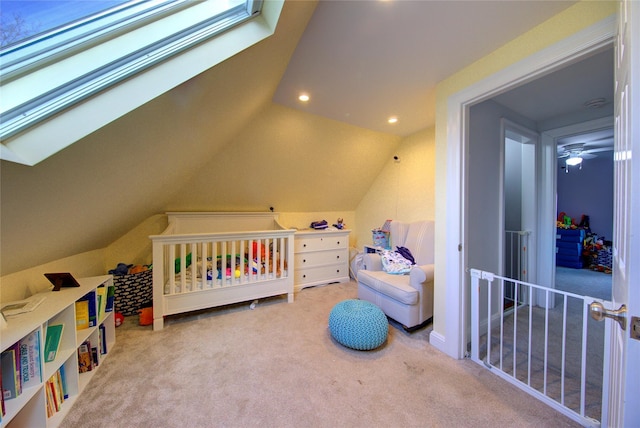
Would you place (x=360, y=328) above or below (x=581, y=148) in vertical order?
below

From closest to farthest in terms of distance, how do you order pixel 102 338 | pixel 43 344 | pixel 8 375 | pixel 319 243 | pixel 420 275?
pixel 8 375
pixel 43 344
pixel 102 338
pixel 420 275
pixel 319 243

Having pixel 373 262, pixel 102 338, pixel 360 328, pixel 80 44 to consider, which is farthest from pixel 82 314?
pixel 373 262

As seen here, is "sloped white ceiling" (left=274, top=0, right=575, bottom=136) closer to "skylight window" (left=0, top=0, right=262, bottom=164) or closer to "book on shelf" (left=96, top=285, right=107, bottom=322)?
"skylight window" (left=0, top=0, right=262, bottom=164)

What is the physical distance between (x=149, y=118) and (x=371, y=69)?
5.02ft

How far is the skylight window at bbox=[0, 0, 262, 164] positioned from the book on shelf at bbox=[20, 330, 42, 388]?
100 centimetres

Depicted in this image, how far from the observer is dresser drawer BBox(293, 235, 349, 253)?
3.21 metres

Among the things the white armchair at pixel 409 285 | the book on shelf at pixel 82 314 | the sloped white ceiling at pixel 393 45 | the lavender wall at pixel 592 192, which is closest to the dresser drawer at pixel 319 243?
the white armchair at pixel 409 285

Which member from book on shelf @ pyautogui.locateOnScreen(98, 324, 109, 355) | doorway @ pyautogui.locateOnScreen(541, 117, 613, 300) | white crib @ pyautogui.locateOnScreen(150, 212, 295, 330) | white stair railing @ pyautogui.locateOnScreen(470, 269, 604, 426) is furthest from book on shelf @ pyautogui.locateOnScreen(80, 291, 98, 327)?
doorway @ pyautogui.locateOnScreen(541, 117, 613, 300)

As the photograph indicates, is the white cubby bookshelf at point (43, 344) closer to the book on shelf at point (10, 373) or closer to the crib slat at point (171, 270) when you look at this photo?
the book on shelf at point (10, 373)

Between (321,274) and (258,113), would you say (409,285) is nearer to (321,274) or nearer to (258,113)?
(321,274)

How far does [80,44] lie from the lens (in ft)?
2.89

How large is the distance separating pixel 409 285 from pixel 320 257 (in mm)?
1474

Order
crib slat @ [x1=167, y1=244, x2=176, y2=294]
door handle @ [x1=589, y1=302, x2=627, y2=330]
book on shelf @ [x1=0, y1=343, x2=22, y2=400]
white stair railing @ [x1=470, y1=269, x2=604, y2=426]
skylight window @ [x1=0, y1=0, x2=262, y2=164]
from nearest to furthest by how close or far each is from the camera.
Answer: door handle @ [x1=589, y1=302, x2=627, y2=330]
skylight window @ [x1=0, y1=0, x2=262, y2=164]
book on shelf @ [x1=0, y1=343, x2=22, y2=400]
white stair railing @ [x1=470, y1=269, x2=604, y2=426]
crib slat @ [x1=167, y1=244, x2=176, y2=294]

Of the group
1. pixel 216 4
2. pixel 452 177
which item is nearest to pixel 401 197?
pixel 452 177
